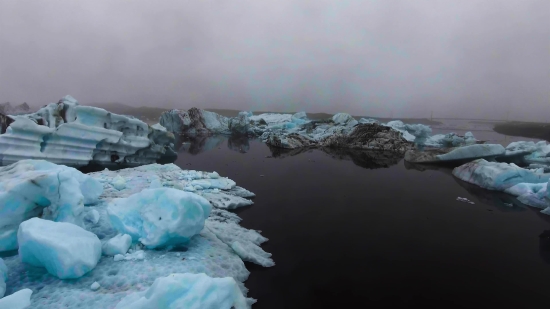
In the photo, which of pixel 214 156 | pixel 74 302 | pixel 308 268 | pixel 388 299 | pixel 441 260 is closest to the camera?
pixel 74 302

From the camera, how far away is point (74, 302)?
124 inches

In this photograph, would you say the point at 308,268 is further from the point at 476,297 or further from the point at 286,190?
the point at 286,190

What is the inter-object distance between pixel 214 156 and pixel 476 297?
1522 cm

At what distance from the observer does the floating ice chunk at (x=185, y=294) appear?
2738 millimetres

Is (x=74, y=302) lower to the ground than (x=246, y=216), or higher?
higher

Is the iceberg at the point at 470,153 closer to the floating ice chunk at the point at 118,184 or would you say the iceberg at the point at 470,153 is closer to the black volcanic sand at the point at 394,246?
the black volcanic sand at the point at 394,246

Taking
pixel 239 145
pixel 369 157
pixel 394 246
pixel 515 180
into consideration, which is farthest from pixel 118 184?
pixel 239 145

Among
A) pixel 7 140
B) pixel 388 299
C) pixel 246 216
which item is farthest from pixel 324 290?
pixel 7 140

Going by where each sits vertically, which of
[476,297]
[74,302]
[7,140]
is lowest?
[476,297]

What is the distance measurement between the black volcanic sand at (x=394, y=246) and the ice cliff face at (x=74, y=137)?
624 centimetres

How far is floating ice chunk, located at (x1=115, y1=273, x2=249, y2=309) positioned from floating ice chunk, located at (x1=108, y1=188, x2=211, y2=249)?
1431 millimetres

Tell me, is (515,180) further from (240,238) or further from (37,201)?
(37,201)

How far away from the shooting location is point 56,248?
3262mm

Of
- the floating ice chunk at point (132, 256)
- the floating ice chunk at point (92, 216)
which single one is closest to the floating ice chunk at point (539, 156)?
the floating ice chunk at point (132, 256)
